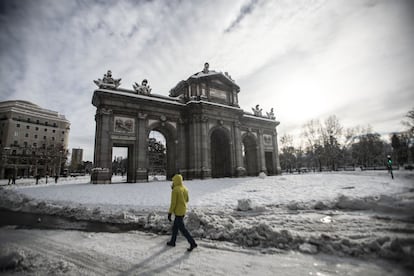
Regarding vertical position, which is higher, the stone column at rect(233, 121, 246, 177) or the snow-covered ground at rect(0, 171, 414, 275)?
the stone column at rect(233, 121, 246, 177)

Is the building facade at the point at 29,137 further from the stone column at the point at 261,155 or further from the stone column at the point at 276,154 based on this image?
the stone column at the point at 276,154

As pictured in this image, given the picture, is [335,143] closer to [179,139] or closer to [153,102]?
[179,139]

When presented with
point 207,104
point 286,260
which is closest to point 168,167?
point 207,104

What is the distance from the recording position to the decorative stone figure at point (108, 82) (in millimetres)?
20984

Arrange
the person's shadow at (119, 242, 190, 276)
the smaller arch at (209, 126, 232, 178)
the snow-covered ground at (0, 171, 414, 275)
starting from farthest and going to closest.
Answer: the smaller arch at (209, 126, 232, 178) < the snow-covered ground at (0, 171, 414, 275) < the person's shadow at (119, 242, 190, 276)

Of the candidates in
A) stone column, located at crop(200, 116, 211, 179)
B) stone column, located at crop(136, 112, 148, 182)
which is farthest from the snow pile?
stone column, located at crop(136, 112, 148, 182)

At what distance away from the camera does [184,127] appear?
86.4 feet

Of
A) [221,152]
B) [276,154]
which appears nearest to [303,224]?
[221,152]

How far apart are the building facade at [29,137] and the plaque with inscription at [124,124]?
3515 cm

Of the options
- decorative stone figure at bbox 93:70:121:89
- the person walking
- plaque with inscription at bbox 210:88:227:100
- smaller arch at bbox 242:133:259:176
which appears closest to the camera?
the person walking

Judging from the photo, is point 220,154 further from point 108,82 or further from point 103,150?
point 108,82

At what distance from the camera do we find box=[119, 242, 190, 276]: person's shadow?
326 cm

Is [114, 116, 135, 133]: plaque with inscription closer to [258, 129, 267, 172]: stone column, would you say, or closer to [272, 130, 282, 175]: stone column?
[258, 129, 267, 172]: stone column

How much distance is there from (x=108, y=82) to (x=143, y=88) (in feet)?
13.0
